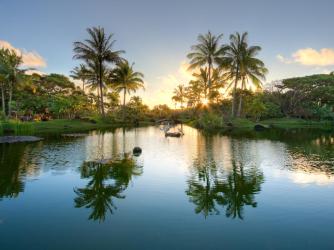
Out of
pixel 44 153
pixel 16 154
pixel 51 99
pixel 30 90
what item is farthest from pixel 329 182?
pixel 30 90

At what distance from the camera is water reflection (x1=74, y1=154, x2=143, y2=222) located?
1062 cm

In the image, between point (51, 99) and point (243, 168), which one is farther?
point (51, 99)

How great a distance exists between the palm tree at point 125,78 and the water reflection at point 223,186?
48262mm

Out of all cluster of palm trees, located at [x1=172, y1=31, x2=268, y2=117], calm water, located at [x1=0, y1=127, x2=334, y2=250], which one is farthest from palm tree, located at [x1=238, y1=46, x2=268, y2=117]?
calm water, located at [x1=0, y1=127, x2=334, y2=250]

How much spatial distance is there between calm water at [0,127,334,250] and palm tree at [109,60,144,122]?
150 feet

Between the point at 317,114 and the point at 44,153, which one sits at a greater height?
the point at 317,114

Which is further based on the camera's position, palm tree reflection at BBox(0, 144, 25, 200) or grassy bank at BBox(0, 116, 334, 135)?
grassy bank at BBox(0, 116, 334, 135)

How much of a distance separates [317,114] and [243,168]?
200 feet

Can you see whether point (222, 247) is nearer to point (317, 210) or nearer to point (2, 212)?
point (317, 210)

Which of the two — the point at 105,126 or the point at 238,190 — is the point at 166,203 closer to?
the point at 238,190

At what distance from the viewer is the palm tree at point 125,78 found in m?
63.9

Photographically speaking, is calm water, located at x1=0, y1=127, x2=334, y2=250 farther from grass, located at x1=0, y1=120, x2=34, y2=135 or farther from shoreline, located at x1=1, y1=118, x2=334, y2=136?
shoreline, located at x1=1, y1=118, x2=334, y2=136

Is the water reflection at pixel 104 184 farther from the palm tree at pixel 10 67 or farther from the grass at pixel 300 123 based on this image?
the grass at pixel 300 123

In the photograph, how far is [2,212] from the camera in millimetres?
9797
